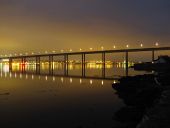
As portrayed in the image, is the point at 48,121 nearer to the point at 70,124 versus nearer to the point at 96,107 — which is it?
the point at 70,124

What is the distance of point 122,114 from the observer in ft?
61.8

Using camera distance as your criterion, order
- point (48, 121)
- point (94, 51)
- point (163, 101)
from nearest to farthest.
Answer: point (163, 101), point (48, 121), point (94, 51)

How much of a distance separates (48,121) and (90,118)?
263cm

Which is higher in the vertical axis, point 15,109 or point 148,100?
point 148,100

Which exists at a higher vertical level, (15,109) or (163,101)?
(163,101)

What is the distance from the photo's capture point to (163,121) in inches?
516

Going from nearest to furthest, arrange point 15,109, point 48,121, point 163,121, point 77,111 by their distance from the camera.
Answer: point 163,121 → point 48,121 → point 77,111 → point 15,109

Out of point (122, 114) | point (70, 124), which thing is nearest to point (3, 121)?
point (70, 124)

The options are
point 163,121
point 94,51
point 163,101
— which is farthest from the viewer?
point 94,51

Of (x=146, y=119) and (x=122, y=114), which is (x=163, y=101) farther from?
(x=146, y=119)

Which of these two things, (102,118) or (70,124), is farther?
A: (102,118)

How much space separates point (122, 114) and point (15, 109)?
10.7 meters

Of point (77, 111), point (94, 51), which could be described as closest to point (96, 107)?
point (77, 111)

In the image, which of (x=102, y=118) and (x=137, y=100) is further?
(x=102, y=118)
